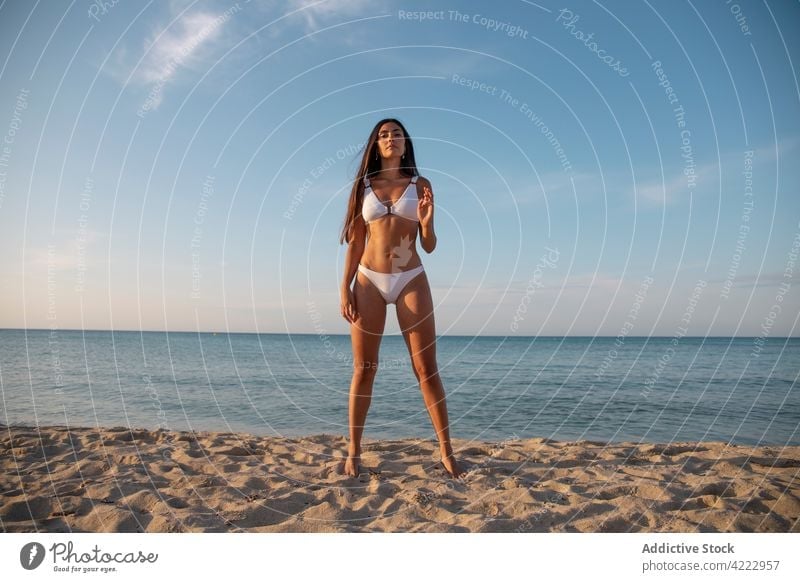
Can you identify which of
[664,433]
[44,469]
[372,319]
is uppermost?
[372,319]

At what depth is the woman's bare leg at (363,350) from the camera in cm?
538

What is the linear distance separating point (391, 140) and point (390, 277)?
4.74 ft

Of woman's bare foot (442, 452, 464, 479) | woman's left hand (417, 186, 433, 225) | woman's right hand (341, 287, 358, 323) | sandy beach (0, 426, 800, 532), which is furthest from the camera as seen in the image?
woman's right hand (341, 287, 358, 323)

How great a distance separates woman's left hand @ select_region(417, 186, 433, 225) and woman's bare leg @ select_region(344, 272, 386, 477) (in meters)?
0.89

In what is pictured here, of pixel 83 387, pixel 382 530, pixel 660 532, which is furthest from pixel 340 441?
pixel 83 387

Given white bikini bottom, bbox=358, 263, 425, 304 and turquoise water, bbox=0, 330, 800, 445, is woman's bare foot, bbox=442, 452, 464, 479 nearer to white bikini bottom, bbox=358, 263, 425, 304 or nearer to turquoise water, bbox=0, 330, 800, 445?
white bikini bottom, bbox=358, 263, 425, 304

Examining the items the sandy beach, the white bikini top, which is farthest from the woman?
the sandy beach

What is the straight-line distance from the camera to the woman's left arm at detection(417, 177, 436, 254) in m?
5.09

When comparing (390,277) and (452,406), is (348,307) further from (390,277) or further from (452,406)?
(452,406)

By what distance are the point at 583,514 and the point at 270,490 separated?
287 cm

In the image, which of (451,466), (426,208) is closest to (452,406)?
(451,466)

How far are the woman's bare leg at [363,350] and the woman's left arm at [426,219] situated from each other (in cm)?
73

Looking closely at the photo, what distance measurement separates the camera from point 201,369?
74.6 feet
